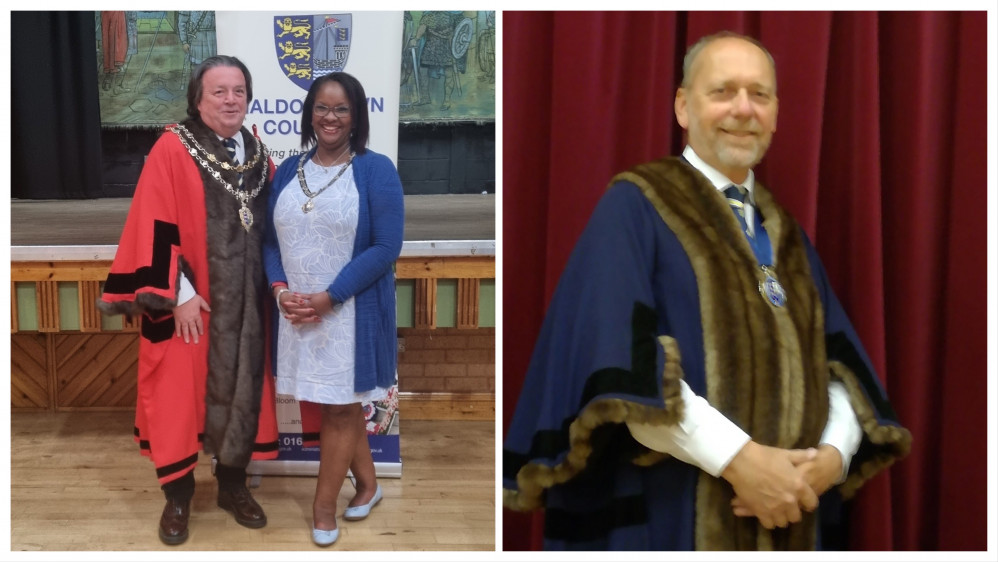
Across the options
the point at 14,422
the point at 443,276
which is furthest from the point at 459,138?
the point at 14,422

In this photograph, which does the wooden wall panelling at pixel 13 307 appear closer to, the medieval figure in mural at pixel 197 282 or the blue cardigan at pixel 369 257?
the medieval figure in mural at pixel 197 282

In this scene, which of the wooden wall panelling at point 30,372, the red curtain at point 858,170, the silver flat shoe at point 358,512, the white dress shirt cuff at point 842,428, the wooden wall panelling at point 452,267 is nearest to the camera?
the white dress shirt cuff at point 842,428

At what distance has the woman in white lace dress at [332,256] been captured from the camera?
1761 mm

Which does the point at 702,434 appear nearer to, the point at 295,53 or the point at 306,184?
the point at 306,184

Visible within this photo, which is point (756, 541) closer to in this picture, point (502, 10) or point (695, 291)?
point (695, 291)

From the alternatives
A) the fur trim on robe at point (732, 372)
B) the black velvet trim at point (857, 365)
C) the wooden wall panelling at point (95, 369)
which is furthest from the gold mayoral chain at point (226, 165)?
the black velvet trim at point (857, 365)

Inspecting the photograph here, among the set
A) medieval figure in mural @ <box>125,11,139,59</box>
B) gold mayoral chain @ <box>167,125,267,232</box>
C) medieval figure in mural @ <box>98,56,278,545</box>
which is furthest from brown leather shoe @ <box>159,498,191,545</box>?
medieval figure in mural @ <box>125,11,139,59</box>

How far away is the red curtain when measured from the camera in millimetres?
1647

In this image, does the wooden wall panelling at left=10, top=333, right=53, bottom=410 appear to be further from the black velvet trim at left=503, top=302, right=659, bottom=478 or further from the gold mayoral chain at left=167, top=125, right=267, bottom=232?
the black velvet trim at left=503, top=302, right=659, bottom=478

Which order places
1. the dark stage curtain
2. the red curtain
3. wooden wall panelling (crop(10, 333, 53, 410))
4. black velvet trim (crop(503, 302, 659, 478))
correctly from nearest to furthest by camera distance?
black velvet trim (crop(503, 302, 659, 478)) < the red curtain < the dark stage curtain < wooden wall panelling (crop(10, 333, 53, 410))

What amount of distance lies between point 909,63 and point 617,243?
84 centimetres

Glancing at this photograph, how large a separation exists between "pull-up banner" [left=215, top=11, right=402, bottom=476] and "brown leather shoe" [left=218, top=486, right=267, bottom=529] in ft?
2.49

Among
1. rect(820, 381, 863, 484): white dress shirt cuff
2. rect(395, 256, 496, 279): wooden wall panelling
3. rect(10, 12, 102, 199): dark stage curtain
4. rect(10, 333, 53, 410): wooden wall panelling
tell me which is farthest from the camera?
rect(10, 333, 53, 410): wooden wall panelling

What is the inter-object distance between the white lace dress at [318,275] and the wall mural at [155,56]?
33 cm
